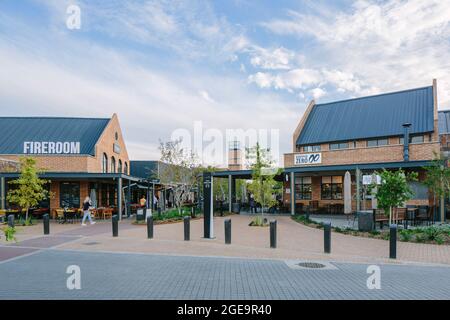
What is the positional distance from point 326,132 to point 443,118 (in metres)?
11.3

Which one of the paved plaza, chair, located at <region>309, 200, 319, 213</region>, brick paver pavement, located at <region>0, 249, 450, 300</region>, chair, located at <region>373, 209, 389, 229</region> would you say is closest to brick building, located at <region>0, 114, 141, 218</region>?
the paved plaza

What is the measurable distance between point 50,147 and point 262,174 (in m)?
18.2

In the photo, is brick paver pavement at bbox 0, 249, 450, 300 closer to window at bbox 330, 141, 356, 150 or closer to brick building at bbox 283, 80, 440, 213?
brick building at bbox 283, 80, 440, 213

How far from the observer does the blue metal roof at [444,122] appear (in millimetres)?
32116

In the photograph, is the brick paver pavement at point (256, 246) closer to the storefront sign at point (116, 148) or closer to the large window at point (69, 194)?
the large window at point (69, 194)

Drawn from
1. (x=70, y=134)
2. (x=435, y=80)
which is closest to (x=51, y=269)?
(x=70, y=134)

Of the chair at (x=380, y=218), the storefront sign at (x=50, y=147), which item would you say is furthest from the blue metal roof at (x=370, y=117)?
the storefront sign at (x=50, y=147)

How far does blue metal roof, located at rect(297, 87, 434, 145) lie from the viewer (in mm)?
27438

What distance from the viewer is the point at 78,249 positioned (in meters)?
12.2

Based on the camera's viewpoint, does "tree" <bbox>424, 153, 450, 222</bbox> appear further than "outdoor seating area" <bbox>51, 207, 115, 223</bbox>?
No

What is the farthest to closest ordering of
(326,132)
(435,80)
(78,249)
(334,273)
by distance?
(326,132) < (435,80) < (78,249) < (334,273)

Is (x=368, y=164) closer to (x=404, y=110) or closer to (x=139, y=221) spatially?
(x=404, y=110)

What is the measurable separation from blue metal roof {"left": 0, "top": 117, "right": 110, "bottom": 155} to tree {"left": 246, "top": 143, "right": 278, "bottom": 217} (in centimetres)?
1480

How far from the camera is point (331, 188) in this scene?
29.2m
